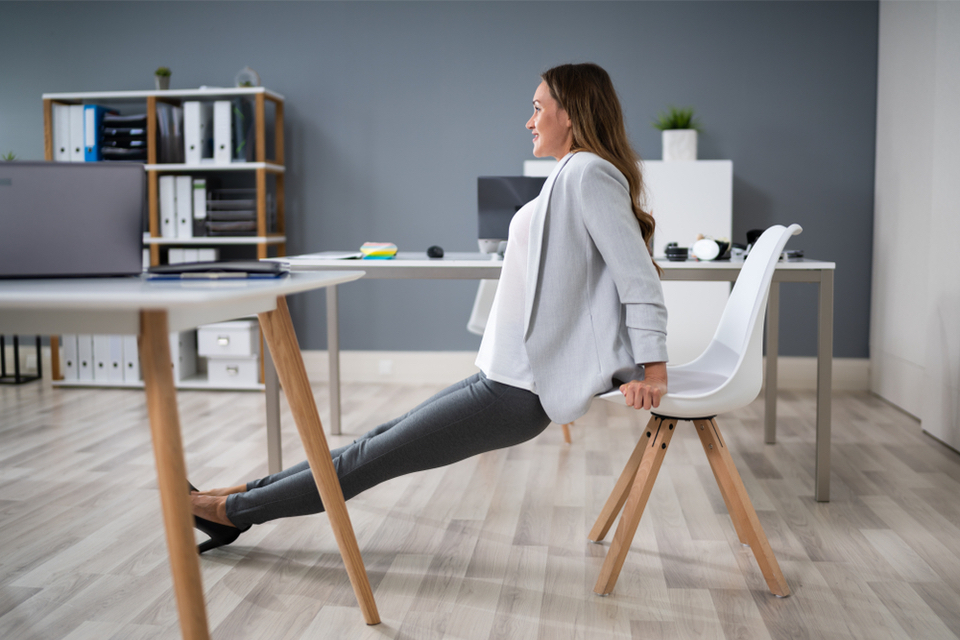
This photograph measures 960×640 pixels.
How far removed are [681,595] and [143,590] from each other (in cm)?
123

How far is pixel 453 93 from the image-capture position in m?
4.19

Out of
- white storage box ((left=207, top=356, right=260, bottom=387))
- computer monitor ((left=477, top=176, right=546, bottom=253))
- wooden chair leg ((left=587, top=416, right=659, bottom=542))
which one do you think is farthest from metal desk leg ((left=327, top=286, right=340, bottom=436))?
wooden chair leg ((left=587, top=416, right=659, bottom=542))

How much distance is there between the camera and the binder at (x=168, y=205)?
4.05 m

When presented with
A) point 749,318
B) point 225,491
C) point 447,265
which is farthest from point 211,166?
point 749,318

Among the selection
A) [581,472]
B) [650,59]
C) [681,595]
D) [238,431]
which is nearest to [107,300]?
[681,595]

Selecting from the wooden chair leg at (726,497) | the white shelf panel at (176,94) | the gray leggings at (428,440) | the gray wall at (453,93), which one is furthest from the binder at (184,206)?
the wooden chair leg at (726,497)

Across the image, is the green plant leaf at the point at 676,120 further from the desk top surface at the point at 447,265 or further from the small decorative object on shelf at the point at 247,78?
the small decorative object on shelf at the point at 247,78

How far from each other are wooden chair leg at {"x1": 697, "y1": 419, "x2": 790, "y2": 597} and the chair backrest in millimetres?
163

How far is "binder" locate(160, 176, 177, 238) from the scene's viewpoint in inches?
160

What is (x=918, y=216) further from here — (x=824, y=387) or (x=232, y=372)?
(x=232, y=372)

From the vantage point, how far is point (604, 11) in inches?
159

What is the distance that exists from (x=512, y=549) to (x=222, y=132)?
2973mm

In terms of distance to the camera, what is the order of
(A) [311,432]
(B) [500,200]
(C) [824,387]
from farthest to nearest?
1. (B) [500,200]
2. (C) [824,387]
3. (A) [311,432]

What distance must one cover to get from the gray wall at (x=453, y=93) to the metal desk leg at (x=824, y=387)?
179 centimetres
